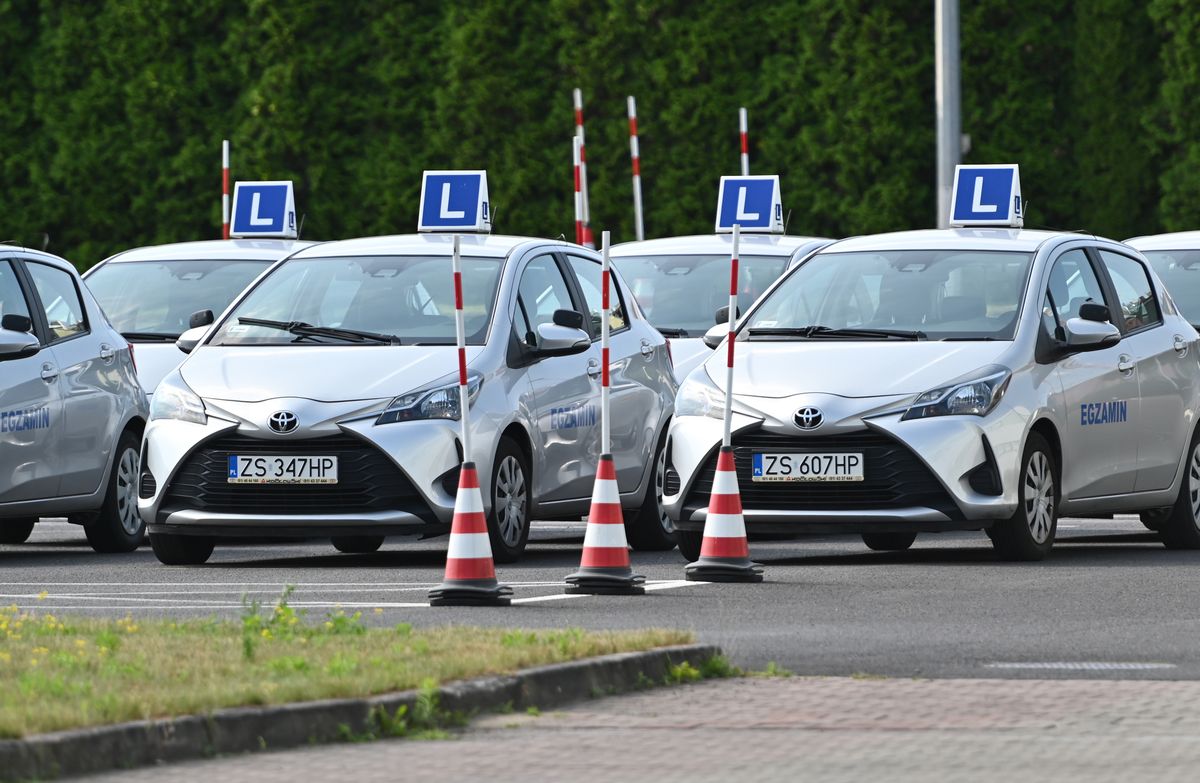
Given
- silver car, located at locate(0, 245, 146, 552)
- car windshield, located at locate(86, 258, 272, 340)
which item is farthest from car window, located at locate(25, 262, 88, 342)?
car windshield, located at locate(86, 258, 272, 340)

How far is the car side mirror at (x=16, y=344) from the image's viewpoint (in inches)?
590

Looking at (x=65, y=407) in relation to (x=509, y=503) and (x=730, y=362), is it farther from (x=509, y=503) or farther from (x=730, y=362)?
(x=730, y=362)

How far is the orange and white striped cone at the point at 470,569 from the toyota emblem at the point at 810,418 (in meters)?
2.32

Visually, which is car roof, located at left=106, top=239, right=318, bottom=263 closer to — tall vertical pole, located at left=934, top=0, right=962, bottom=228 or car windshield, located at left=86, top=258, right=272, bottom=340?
car windshield, located at left=86, top=258, right=272, bottom=340

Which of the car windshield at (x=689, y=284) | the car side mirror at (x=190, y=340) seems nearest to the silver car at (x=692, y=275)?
the car windshield at (x=689, y=284)

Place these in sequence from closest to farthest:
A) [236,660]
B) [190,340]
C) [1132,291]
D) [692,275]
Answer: [236,660] < [190,340] < [1132,291] < [692,275]

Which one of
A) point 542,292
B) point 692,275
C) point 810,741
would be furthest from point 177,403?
point 810,741

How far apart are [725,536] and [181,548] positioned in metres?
3.08

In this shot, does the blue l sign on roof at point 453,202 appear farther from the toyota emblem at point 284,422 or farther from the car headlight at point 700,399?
the car headlight at point 700,399

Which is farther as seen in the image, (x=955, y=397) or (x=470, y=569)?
(x=955, y=397)

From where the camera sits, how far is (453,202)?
1379 centimetres

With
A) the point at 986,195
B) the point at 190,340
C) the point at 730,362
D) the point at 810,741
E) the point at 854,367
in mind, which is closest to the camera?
the point at 810,741

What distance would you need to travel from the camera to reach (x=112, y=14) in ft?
92.2

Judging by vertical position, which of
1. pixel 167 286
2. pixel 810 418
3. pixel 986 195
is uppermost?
pixel 986 195
